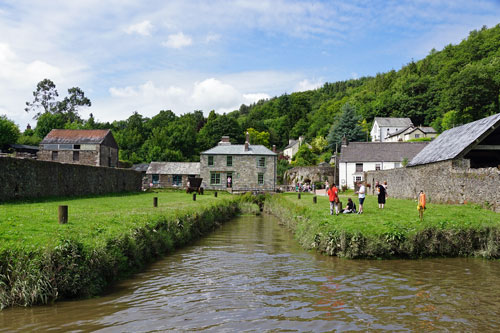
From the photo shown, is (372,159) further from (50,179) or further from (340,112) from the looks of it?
(340,112)

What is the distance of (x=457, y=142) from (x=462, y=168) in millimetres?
3059

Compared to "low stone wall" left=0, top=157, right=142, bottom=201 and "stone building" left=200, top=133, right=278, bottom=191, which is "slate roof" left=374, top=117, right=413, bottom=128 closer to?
"stone building" left=200, top=133, right=278, bottom=191

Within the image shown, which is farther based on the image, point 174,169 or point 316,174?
point 316,174

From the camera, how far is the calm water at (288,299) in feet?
24.3

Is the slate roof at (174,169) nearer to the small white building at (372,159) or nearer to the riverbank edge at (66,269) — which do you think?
the small white building at (372,159)

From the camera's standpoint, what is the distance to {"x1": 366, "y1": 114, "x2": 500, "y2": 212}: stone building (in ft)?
66.9

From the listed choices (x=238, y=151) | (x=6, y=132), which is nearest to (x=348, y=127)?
(x=238, y=151)

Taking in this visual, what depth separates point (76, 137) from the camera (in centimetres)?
5984

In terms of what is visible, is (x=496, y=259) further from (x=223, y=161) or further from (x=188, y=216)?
(x=223, y=161)

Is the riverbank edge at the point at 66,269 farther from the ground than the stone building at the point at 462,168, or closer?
closer

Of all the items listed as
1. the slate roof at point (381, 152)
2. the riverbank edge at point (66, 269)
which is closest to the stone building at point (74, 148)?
the slate roof at point (381, 152)

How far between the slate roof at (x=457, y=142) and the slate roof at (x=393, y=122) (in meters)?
66.0

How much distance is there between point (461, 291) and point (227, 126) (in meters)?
86.6

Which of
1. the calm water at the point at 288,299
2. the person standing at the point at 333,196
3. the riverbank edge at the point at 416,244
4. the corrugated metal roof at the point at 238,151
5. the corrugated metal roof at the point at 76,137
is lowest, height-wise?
the calm water at the point at 288,299
